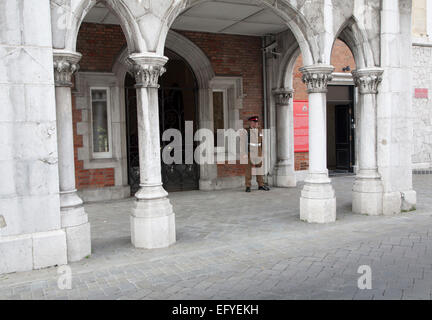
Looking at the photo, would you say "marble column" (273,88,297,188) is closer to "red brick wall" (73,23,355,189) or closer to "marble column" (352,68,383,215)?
"red brick wall" (73,23,355,189)

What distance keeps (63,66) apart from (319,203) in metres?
4.68

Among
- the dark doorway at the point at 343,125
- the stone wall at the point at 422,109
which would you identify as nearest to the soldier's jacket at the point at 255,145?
the dark doorway at the point at 343,125

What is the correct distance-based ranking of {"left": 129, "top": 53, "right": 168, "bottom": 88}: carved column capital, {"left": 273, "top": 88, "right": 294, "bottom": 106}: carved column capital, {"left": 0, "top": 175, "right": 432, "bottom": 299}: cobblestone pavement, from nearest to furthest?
1. {"left": 0, "top": 175, "right": 432, "bottom": 299}: cobblestone pavement
2. {"left": 129, "top": 53, "right": 168, "bottom": 88}: carved column capital
3. {"left": 273, "top": 88, "right": 294, "bottom": 106}: carved column capital

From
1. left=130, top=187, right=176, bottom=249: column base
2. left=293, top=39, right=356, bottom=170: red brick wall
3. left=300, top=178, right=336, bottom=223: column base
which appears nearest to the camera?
left=130, top=187, right=176, bottom=249: column base

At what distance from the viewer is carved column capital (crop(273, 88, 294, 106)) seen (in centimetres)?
1184

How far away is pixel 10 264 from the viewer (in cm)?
492

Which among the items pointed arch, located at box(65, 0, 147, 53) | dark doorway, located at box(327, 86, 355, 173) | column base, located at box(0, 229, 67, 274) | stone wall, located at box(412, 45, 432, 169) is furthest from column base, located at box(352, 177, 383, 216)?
stone wall, located at box(412, 45, 432, 169)

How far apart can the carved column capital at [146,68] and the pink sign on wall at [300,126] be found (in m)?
7.66

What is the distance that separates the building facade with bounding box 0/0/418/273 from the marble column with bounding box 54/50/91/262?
0.04ft

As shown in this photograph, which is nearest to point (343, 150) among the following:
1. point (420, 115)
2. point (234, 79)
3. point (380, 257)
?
point (420, 115)

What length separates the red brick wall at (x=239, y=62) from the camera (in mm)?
11555
